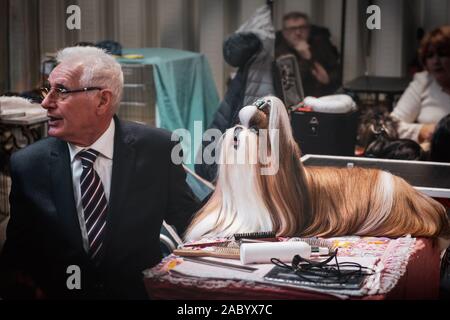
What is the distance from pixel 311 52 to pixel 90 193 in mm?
820

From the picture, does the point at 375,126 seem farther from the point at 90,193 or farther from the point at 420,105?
the point at 90,193

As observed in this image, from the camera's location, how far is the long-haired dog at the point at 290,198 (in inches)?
86.9

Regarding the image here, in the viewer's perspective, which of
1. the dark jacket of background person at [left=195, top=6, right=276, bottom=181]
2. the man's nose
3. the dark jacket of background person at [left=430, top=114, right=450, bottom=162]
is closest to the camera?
the man's nose

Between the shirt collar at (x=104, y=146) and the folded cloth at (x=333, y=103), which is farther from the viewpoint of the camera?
the folded cloth at (x=333, y=103)

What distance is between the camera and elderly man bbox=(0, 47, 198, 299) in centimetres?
217

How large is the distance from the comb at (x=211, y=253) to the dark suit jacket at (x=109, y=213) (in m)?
0.20

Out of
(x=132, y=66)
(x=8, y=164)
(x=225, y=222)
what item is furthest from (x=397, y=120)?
(x=8, y=164)

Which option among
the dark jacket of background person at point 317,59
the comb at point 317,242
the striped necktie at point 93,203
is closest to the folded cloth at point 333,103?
the dark jacket of background person at point 317,59

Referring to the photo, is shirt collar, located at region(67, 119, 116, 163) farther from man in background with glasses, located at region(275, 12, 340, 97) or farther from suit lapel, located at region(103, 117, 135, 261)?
man in background with glasses, located at region(275, 12, 340, 97)

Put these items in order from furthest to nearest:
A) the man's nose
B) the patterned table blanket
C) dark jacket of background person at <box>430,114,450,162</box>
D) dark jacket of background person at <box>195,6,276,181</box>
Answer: dark jacket of background person at <box>430,114,450,162</box>, dark jacket of background person at <box>195,6,276,181</box>, the man's nose, the patterned table blanket

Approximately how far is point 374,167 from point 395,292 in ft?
1.56

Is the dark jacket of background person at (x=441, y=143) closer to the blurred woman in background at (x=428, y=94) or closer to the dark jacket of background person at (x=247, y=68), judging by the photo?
the blurred woman in background at (x=428, y=94)

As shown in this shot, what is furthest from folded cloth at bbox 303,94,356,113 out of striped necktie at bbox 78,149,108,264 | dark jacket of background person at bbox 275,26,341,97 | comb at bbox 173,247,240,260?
striped necktie at bbox 78,149,108,264

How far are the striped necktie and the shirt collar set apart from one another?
0.6 inches
